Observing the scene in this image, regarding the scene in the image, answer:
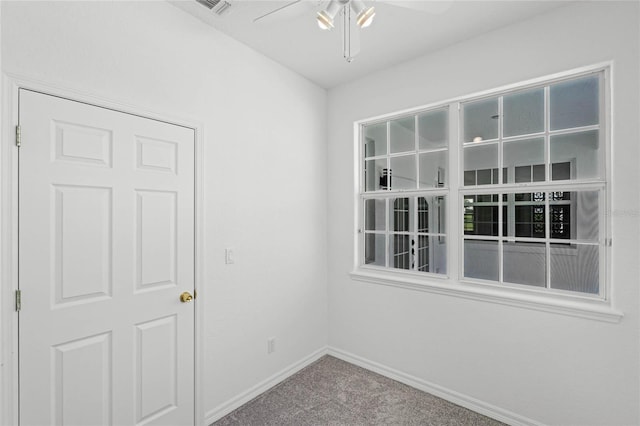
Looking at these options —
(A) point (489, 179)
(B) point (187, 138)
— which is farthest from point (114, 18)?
(A) point (489, 179)

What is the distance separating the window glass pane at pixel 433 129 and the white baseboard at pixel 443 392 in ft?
6.61

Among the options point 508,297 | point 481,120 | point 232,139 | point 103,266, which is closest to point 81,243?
point 103,266

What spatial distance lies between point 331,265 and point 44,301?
2292 millimetres

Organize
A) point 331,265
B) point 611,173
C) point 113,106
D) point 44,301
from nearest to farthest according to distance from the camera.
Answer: point 44,301, point 113,106, point 611,173, point 331,265

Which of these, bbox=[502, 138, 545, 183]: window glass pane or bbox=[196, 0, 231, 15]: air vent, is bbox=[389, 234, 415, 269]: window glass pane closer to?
bbox=[502, 138, 545, 183]: window glass pane

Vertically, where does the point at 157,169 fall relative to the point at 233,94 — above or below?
below

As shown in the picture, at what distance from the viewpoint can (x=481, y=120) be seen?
243 cm

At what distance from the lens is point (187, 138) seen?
6.79 feet

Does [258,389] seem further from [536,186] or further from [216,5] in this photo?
[216,5]

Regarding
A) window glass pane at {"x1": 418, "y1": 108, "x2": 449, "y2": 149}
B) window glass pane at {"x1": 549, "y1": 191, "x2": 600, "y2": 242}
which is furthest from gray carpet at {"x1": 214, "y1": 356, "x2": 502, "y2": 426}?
Result: window glass pane at {"x1": 418, "y1": 108, "x2": 449, "y2": 149}

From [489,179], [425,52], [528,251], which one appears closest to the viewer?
[528,251]

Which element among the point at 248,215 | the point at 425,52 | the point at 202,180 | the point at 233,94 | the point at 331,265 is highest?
the point at 425,52

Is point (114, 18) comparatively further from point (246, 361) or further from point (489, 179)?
point (489, 179)

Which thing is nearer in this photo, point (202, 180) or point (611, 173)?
point (611, 173)
